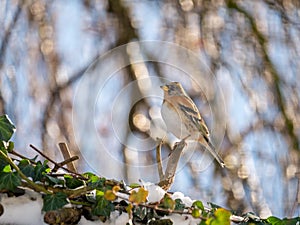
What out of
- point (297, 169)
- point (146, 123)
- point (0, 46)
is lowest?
point (297, 169)

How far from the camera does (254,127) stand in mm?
3320

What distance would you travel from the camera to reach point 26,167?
790 mm

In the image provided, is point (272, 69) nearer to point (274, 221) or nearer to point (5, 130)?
point (274, 221)

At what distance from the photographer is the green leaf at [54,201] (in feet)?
2.38

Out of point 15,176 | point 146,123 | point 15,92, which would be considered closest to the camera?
point 15,176

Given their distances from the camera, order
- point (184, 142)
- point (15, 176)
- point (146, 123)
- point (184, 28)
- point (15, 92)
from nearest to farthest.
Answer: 1. point (15, 176)
2. point (184, 142)
3. point (146, 123)
4. point (15, 92)
5. point (184, 28)

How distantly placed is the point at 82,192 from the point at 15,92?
8.07 feet

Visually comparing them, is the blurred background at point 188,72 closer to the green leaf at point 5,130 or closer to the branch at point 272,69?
the branch at point 272,69

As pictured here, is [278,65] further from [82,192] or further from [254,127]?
[82,192]

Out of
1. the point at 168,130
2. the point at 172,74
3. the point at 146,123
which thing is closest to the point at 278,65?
the point at 172,74

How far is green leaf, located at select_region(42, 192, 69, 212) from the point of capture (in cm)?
73

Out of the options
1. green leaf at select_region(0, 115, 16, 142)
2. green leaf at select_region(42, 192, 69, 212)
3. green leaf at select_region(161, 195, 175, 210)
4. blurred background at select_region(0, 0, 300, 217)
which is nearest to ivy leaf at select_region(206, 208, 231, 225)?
green leaf at select_region(161, 195, 175, 210)

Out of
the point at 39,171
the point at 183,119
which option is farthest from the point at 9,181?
the point at 183,119

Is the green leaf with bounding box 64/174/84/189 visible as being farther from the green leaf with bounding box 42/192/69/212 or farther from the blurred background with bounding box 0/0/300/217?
the blurred background with bounding box 0/0/300/217
